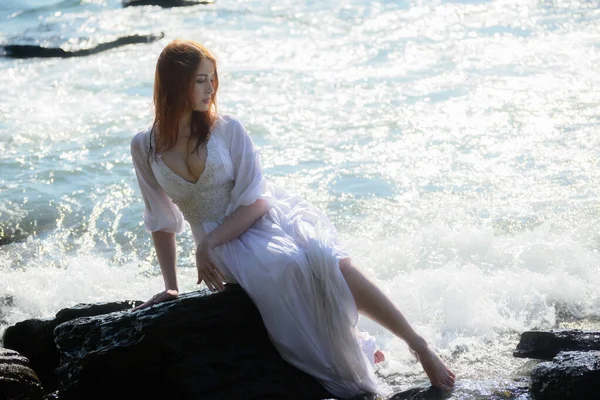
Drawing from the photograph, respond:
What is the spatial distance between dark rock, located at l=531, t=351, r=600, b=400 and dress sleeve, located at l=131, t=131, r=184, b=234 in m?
1.96

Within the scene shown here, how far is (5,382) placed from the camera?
4758mm

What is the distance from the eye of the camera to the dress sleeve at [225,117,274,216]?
185 inches

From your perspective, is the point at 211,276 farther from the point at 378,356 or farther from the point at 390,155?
the point at 390,155

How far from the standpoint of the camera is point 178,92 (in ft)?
15.3

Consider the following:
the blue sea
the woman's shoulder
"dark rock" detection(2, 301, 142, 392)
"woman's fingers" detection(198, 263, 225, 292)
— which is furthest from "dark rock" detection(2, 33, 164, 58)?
"woman's fingers" detection(198, 263, 225, 292)

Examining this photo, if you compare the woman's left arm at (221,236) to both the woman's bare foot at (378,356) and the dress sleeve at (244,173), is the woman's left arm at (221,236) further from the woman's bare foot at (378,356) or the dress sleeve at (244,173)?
the woman's bare foot at (378,356)

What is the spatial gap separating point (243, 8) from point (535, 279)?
41.0ft

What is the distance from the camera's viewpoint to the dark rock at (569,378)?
416 cm

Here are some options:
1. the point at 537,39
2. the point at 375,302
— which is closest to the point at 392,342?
the point at 375,302

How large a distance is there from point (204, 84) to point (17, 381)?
1786mm

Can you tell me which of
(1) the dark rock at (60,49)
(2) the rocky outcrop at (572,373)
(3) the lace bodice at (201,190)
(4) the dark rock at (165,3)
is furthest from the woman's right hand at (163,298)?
(4) the dark rock at (165,3)

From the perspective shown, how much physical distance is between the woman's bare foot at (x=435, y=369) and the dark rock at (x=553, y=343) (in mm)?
727

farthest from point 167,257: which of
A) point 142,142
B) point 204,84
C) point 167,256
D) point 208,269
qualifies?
point 204,84

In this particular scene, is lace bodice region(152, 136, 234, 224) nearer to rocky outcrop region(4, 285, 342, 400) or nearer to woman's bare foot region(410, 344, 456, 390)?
rocky outcrop region(4, 285, 342, 400)
